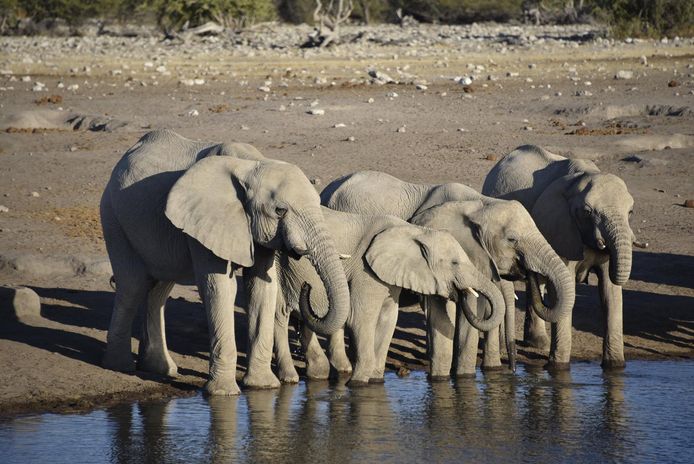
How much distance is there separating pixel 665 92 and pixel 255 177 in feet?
54.8

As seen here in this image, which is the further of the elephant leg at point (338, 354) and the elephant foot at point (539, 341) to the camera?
the elephant foot at point (539, 341)

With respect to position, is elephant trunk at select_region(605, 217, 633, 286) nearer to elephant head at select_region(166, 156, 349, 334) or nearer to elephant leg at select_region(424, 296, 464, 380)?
elephant leg at select_region(424, 296, 464, 380)

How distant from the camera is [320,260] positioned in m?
8.73

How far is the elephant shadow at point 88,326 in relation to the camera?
1052 centimetres

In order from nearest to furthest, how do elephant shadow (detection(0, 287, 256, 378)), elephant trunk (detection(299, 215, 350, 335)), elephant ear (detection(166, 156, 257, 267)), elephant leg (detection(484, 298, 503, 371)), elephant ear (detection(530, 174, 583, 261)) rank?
elephant trunk (detection(299, 215, 350, 335)) < elephant ear (detection(166, 156, 257, 267)) < elephant shadow (detection(0, 287, 256, 378)) < elephant leg (detection(484, 298, 503, 371)) < elephant ear (detection(530, 174, 583, 261))

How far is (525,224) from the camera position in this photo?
399 inches

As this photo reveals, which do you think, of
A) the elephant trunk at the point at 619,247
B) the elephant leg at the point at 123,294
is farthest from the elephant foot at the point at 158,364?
the elephant trunk at the point at 619,247

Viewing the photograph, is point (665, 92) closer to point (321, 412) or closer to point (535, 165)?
point (535, 165)

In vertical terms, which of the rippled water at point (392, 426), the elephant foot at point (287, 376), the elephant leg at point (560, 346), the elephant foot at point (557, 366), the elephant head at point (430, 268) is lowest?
the rippled water at point (392, 426)

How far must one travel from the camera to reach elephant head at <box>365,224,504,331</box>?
31.8ft

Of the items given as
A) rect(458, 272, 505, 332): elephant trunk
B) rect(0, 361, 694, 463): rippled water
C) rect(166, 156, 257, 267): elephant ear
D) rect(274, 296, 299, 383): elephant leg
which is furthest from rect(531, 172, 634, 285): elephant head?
rect(166, 156, 257, 267): elephant ear

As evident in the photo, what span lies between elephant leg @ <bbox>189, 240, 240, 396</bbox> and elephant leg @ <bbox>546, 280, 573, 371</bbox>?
2736 mm

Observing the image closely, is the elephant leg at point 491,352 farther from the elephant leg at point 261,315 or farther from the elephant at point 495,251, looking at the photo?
the elephant leg at point 261,315

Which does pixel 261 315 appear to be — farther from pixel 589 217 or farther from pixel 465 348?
pixel 589 217
